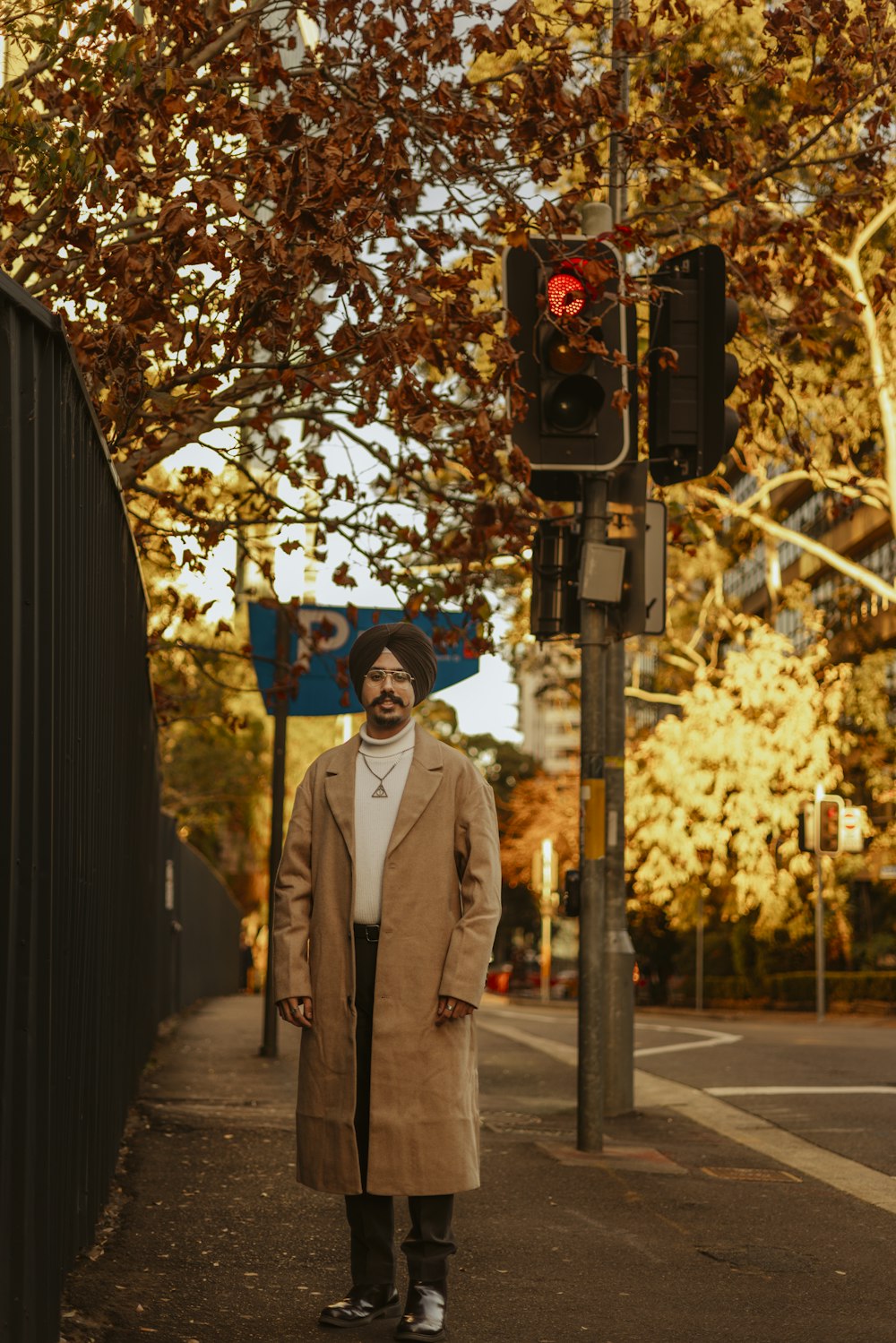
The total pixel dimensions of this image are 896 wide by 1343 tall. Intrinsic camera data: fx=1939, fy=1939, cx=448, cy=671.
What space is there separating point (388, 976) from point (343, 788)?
55cm

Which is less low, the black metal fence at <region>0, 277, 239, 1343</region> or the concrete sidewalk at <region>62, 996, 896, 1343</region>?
the black metal fence at <region>0, 277, 239, 1343</region>

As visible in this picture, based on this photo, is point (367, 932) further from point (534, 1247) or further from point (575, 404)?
point (575, 404)

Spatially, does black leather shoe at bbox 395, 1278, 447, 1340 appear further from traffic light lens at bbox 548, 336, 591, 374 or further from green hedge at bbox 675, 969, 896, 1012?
green hedge at bbox 675, 969, 896, 1012

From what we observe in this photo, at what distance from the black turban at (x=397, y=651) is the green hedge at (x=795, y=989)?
28.3 m

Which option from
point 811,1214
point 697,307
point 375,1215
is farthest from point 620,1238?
point 697,307

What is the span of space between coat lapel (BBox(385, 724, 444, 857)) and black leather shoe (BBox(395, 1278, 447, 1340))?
1.14 metres

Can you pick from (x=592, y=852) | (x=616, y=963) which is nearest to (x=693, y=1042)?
(x=616, y=963)

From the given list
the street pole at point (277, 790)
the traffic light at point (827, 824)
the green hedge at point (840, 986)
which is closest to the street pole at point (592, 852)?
the street pole at point (277, 790)

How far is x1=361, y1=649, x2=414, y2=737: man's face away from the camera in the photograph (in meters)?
5.35

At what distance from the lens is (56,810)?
184 inches

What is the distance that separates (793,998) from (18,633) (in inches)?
1435

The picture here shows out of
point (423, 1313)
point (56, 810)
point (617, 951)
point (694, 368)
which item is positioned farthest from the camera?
point (617, 951)

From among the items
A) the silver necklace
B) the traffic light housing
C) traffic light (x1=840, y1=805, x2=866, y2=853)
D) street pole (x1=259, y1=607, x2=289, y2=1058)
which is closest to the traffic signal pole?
the traffic light housing

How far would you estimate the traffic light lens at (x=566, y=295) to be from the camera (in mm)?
8680
